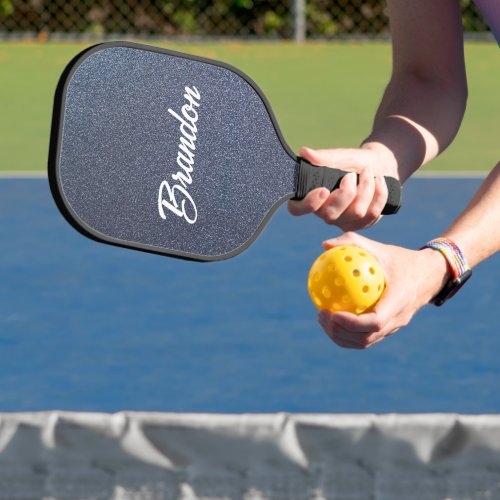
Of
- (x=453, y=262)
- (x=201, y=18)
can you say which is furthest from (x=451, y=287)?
(x=201, y=18)

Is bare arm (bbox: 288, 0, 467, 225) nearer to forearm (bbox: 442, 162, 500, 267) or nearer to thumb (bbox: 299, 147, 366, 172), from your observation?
thumb (bbox: 299, 147, 366, 172)

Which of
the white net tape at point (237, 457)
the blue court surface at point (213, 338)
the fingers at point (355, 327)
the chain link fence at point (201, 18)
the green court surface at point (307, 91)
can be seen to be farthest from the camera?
the chain link fence at point (201, 18)

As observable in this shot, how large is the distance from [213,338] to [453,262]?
2742 millimetres

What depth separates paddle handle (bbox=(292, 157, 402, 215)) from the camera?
92.0 inches

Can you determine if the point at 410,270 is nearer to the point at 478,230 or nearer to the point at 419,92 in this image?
the point at 478,230

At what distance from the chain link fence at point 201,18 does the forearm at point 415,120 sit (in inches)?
409

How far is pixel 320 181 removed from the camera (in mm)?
2346

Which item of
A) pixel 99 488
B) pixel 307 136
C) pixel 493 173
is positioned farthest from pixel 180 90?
pixel 307 136

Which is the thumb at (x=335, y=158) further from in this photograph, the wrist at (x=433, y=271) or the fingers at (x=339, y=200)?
the wrist at (x=433, y=271)

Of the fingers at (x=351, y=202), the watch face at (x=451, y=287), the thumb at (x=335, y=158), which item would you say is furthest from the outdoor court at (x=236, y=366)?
the thumb at (x=335, y=158)

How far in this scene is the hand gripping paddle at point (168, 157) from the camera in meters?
2.10

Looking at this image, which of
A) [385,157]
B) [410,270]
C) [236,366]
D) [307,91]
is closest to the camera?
[410,270]

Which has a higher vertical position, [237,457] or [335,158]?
[335,158]

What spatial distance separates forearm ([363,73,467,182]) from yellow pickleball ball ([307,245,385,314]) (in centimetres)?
33
